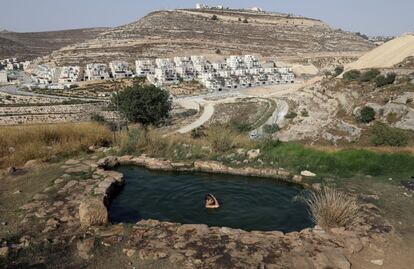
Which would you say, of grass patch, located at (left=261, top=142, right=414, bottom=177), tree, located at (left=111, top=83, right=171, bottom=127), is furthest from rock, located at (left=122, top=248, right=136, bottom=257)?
tree, located at (left=111, top=83, right=171, bottom=127)

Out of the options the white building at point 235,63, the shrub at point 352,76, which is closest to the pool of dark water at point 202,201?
the shrub at point 352,76

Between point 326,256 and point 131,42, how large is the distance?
106974 millimetres

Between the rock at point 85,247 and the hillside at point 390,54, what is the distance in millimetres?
51029

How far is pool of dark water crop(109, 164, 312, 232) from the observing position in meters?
8.65

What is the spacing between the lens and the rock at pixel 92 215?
24.1ft

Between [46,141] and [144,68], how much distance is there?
76565 millimetres

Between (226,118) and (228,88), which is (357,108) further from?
(228,88)

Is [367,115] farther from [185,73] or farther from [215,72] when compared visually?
[185,73]

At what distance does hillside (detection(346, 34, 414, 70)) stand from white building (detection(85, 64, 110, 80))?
52.2 meters

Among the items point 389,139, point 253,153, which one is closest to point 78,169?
point 253,153

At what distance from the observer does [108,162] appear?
478 inches

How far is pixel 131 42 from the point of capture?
10662cm

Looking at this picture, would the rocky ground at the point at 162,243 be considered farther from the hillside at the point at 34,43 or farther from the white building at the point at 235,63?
the hillside at the point at 34,43

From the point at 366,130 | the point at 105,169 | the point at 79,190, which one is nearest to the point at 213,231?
the point at 79,190
